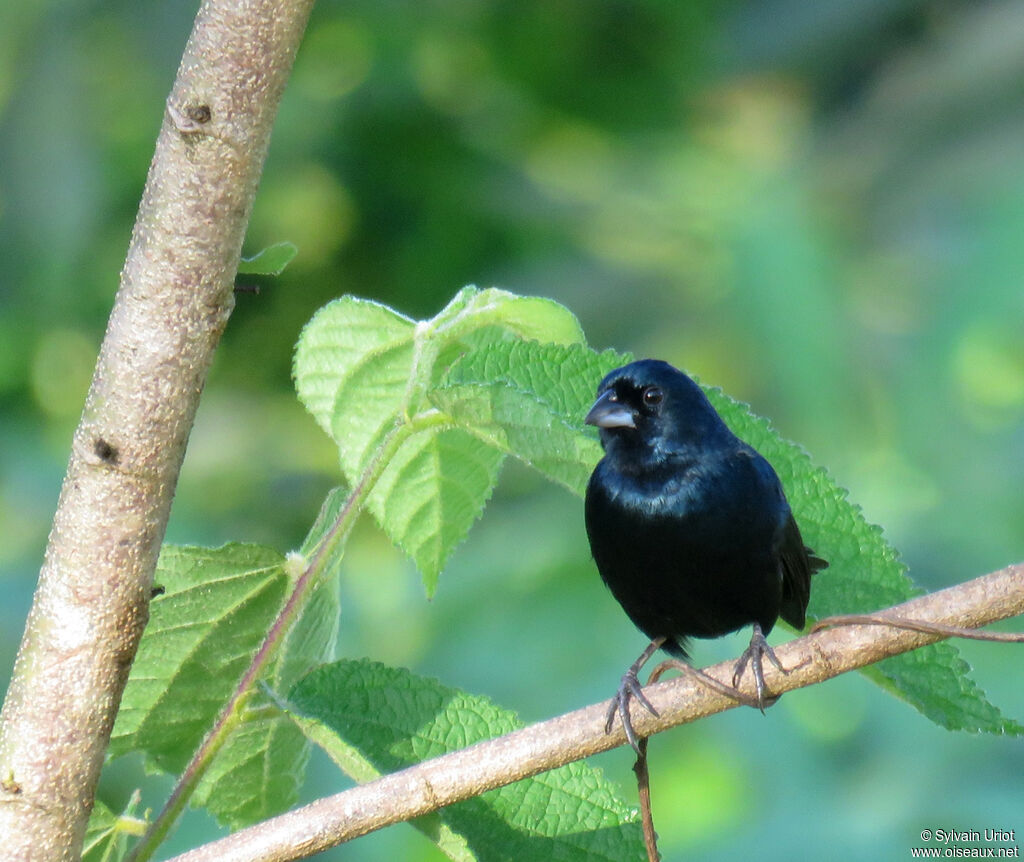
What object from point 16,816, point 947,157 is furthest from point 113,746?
point 947,157

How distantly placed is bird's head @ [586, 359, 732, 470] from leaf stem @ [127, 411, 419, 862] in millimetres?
1154

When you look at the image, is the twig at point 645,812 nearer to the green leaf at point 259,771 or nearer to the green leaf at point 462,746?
the green leaf at point 462,746

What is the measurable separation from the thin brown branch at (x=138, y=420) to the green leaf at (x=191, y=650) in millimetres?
336

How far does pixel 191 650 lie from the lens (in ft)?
6.21

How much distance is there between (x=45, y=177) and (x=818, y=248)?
2.97 meters

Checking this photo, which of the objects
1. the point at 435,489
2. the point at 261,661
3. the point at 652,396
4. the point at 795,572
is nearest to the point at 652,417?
the point at 652,396

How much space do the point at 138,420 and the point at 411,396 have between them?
16.9 inches

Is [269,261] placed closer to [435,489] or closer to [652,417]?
[435,489]

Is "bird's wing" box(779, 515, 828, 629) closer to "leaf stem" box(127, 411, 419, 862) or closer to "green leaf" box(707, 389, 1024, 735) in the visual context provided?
"green leaf" box(707, 389, 1024, 735)

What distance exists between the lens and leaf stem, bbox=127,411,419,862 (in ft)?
5.06

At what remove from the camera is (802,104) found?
644cm

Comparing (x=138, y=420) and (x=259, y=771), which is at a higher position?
(x=138, y=420)

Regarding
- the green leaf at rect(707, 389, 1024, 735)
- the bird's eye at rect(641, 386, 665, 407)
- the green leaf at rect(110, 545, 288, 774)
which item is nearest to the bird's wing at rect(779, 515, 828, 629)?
the bird's eye at rect(641, 386, 665, 407)

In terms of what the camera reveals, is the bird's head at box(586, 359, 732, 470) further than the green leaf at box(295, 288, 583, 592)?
Yes
